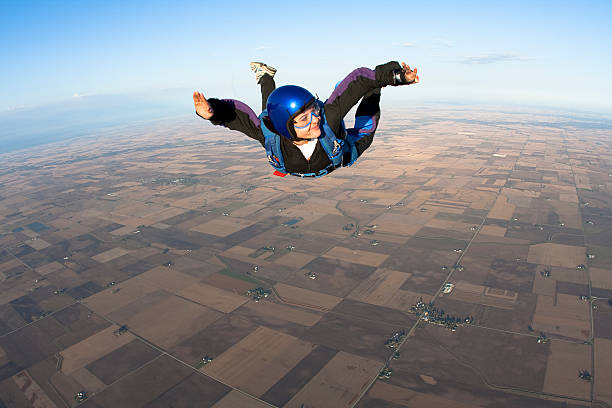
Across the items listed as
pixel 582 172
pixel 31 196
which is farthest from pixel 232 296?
pixel 582 172

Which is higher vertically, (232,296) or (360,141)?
(360,141)

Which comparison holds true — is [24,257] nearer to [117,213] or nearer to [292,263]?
[117,213]

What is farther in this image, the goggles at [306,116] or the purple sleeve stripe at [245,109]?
the purple sleeve stripe at [245,109]

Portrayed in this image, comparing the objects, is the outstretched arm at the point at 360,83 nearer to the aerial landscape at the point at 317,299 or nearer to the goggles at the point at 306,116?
the goggles at the point at 306,116

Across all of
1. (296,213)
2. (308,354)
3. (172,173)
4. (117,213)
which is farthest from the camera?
(172,173)

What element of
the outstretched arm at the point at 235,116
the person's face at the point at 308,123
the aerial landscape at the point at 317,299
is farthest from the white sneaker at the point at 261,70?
the aerial landscape at the point at 317,299

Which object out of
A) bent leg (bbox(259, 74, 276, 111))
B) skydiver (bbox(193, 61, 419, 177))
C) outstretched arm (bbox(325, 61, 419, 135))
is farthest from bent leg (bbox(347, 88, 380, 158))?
bent leg (bbox(259, 74, 276, 111))

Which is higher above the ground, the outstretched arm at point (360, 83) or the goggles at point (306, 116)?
the outstretched arm at point (360, 83)

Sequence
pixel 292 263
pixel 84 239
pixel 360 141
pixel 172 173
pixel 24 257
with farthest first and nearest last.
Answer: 1. pixel 172 173
2. pixel 84 239
3. pixel 24 257
4. pixel 292 263
5. pixel 360 141
